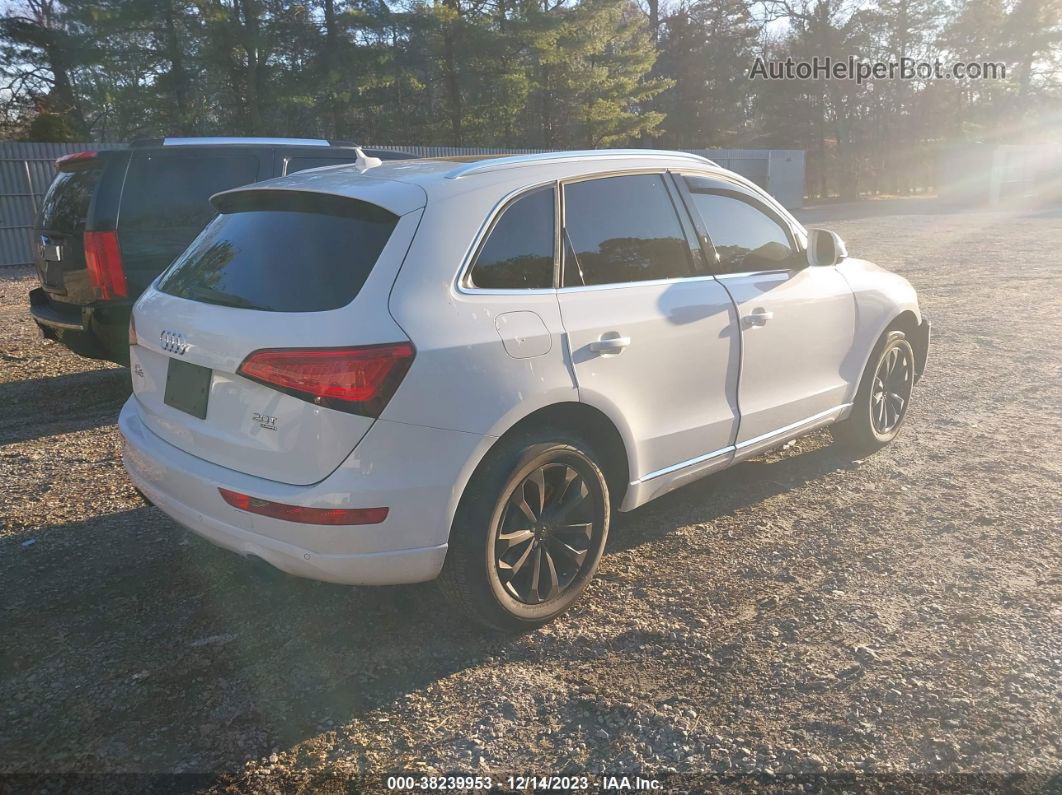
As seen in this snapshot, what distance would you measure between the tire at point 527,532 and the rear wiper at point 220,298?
1.02m

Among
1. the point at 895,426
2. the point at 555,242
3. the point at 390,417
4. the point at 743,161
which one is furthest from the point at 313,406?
the point at 743,161

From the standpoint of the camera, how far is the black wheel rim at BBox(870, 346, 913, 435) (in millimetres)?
5086

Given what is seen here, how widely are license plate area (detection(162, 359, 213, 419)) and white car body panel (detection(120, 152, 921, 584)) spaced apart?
50 mm

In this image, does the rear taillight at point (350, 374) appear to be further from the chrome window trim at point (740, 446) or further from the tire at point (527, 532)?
the chrome window trim at point (740, 446)

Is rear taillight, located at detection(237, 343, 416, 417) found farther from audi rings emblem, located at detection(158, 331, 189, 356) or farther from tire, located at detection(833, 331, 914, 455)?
tire, located at detection(833, 331, 914, 455)

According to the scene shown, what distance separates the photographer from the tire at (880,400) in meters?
4.97

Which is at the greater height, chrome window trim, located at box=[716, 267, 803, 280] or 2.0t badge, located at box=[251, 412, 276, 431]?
chrome window trim, located at box=[716, 267, 803, 280]

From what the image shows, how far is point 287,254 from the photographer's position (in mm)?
3061

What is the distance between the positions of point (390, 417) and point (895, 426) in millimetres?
3830

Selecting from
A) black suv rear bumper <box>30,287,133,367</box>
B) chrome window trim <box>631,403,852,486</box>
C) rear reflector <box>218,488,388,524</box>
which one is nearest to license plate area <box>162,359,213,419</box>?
rear reflector <box>218,488,388,524</box>

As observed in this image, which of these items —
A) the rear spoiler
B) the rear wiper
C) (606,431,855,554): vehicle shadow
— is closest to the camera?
the rear wiper

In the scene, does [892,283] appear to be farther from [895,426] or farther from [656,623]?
[656,623]

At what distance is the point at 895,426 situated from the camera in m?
5.33

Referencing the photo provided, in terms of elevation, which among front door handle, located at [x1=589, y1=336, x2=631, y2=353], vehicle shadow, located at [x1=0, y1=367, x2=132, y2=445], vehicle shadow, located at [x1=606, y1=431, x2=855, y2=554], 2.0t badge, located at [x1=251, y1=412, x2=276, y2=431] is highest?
front door handle, located at [x1=589, y1=336, x2=631, y2=353]
